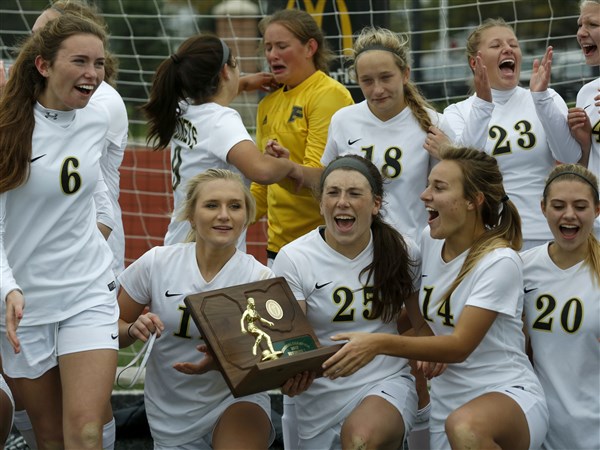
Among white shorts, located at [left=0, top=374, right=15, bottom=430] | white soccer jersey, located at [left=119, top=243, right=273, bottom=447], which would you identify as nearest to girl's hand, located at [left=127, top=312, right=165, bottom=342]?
white soccer jersey, located at [left=119, top=243, right=273, bottom=447]

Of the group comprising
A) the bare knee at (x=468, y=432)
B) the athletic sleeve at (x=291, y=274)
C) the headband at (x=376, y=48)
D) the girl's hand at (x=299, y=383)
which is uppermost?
the headband at (x=376, y=48)

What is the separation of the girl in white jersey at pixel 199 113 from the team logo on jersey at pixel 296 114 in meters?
0.35

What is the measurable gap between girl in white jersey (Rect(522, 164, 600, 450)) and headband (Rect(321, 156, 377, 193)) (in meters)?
0.61

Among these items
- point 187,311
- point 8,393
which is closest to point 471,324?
point 187,311

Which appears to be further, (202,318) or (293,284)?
(293,284)

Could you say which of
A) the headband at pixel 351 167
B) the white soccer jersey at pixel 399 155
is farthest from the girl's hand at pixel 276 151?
the headband at pixel 351 167

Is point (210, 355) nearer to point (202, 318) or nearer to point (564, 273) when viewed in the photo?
point (202, 318)

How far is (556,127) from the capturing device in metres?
4.20

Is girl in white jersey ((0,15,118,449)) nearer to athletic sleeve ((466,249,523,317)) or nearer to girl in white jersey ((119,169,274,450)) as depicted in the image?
girl in white jersey ((119,169,274,450))

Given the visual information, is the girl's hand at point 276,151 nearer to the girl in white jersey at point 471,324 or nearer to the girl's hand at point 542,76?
the girl in white jersey at point 471,324

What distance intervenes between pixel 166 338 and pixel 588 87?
6.92ft

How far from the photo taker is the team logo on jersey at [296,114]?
458 centimetres

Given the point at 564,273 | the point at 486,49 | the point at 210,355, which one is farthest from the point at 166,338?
the point at 486,49

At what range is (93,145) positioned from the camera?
11.4 feet
